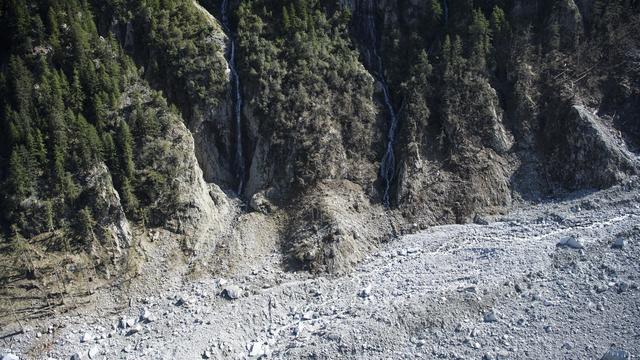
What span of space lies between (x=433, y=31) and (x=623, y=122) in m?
15.2

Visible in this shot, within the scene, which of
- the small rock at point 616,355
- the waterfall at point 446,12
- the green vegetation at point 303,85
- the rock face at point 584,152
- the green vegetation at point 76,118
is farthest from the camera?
the waterfall at point 446,12

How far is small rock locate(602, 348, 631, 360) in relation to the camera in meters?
24.9

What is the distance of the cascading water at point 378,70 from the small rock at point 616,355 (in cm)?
1602

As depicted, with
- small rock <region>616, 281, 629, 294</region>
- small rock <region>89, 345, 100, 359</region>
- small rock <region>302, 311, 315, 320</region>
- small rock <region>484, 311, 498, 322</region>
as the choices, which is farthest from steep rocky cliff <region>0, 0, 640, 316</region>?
small rock <region>616, 281, 629, 294</region>

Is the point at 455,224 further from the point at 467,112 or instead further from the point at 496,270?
the point at 467,112

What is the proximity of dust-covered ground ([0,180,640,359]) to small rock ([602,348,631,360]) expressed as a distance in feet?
0.15

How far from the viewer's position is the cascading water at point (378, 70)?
38112 millimetres

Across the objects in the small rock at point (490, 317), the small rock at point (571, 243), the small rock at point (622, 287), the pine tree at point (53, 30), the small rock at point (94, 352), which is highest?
the pine tree at point (53, 30)

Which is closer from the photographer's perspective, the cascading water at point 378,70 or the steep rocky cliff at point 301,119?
the steep rocky cliff at point 301,119

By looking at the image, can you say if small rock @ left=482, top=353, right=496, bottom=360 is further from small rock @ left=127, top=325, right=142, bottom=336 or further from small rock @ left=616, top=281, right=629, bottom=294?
small rock @ left=127, top=325, right=142, bottom=336

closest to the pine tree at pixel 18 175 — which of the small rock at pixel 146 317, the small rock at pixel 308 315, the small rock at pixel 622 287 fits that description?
the small rock at pixel 146 317

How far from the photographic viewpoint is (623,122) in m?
38.0

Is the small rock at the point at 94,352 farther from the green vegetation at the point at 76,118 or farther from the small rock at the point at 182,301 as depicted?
the green vegetation at the point at 76,118

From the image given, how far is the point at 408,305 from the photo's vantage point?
29.4 m
